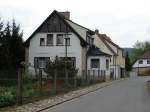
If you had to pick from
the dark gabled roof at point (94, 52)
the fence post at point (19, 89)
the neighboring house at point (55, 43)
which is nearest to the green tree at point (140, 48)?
the dark gabled roof at point (94, 52)

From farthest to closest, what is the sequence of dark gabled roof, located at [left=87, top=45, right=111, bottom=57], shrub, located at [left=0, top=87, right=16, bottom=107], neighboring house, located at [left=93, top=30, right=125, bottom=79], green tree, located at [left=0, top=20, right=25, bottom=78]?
neighboring house, located at [left=93, top=30, right=125, bottom=79] < dark gabled roof, located at [left=87, top=45, right=111, bottom=57] < green tree, located at [left=0, top=20, right=25, bottom=78] < shrub, located at [left=0, top=87, right=16, bottom=107]

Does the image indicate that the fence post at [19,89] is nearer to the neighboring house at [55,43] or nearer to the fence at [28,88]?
the fence at [28,88]

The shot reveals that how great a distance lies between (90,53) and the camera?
188ft

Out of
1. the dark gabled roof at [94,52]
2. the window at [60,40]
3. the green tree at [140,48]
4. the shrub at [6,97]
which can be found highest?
the green tree at [140,48]

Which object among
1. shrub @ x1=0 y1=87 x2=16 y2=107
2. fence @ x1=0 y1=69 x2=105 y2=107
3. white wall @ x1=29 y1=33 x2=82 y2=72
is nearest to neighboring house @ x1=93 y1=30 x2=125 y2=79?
white wall @ x1=29 y1=33 x2=82 y2=72

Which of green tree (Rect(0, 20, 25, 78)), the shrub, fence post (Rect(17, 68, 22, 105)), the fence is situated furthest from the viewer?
green tree (Rect(0, 20, 25, 78))

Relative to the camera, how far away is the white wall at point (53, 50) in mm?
54531

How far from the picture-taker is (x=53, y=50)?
181 ft

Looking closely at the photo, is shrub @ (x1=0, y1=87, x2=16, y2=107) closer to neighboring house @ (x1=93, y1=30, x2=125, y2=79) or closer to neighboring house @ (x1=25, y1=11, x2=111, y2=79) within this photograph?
neighboring house @ (x1=25, y1=11, x2=111, y2=79)

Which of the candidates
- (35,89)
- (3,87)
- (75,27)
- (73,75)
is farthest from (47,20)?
(3,87)

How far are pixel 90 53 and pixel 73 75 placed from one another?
70.6 feet

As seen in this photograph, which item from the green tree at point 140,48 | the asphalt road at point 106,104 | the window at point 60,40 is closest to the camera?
the asphalt road at point 106,104

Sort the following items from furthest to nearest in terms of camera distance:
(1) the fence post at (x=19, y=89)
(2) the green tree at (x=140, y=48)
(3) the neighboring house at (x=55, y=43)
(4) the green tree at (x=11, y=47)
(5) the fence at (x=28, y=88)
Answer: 1. (2) the green tree at (x=140, y=48)
2. (3) the neighboring house at (x=55, y=43)
3. (4) the green tree at (x=11, y=47)
4. (1) the fence post at (x=19, y=89)
5. (5) the fence at (x=28, y=88)

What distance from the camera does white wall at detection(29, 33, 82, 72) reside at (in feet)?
179
